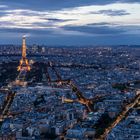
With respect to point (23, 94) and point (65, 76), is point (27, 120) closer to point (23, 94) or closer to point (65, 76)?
point (23, 94)

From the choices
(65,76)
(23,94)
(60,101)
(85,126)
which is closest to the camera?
(85,126)

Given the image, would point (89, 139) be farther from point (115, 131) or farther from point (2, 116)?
point (2, 116)

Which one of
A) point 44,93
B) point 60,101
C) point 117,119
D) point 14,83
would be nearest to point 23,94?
point 44,93

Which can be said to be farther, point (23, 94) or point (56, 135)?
point (23, 94)

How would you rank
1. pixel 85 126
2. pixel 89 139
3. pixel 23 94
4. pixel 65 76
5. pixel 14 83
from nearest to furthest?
pixel 89 139
pixel 85 126
pixel 23 94
pixel 14 83
pixel 65 76

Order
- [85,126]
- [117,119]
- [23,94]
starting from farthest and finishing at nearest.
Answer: [23,94]
[117,119]
[85,126]

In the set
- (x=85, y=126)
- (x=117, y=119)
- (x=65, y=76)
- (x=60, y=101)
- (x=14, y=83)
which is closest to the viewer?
(x=85, y=126)

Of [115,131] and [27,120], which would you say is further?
[27,120]

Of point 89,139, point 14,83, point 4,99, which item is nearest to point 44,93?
point 4,99
